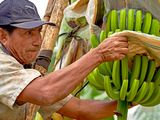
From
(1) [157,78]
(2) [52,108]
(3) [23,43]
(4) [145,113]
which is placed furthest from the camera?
(4) [145,113]

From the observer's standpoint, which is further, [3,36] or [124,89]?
[3,36]

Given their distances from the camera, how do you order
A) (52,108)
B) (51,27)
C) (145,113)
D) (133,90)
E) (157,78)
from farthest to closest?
(51,27) < (145,113) < (52,108) < (157,78) < (133,90)

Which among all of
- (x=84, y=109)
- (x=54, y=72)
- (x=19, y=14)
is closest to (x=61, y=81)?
(x=54, y=72)

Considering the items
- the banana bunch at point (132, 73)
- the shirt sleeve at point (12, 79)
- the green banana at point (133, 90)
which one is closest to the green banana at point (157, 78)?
the banana bunch at point (132, 73)

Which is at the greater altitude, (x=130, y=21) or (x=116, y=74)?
(x=130, y=21)

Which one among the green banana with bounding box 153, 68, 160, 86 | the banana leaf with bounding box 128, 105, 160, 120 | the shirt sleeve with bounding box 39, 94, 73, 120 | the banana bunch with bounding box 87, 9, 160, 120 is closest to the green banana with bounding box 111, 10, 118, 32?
the banana bunch with bounding box 87, 9, 160, 120

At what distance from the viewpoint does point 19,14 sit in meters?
1.85

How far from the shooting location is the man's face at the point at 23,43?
183 centimetres

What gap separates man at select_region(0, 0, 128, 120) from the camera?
164 centimetres

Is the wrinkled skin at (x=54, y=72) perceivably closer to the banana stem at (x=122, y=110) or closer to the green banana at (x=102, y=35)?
the green banana at (x=102, y=35)

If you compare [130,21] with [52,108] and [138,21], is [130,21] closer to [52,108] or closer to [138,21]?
[138,21]

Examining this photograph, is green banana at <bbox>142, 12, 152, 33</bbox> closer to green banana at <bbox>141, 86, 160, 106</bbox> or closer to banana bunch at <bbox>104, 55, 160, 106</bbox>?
banana bunch at <bbox>104, 55, 160, 106</bbox>

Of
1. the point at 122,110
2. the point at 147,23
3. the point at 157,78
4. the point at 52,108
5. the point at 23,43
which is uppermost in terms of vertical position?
the point at 147,23

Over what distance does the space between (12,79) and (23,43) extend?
0.64ft
